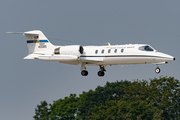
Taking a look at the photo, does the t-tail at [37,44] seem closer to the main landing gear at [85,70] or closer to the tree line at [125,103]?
the main landing gear at [85,70]

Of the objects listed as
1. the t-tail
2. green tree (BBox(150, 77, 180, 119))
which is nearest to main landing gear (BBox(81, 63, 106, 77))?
the t-tail

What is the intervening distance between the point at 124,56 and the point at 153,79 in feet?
178

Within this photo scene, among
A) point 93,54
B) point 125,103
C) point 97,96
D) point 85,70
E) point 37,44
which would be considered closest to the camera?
point 93,54

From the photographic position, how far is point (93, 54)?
64.8 m

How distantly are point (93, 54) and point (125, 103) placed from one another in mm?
41765

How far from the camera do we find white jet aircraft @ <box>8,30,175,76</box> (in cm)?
6241

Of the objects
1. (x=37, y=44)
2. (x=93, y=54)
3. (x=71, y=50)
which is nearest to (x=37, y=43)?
(x=37, y=44)

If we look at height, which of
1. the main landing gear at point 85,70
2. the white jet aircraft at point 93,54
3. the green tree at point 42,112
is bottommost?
the green tree at point 42,112

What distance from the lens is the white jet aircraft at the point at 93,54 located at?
205ft

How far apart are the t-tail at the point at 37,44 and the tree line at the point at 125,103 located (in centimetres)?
3672

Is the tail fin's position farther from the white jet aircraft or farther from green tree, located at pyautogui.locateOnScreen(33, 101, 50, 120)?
green tree, located at pyautogui.locateOnScreen(33, 101, 50, 120)

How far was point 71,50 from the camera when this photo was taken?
213ft

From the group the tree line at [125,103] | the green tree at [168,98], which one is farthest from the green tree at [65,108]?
the green tree at [168,98]

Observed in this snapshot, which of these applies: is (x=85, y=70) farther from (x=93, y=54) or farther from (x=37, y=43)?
(x=37, y=43)
